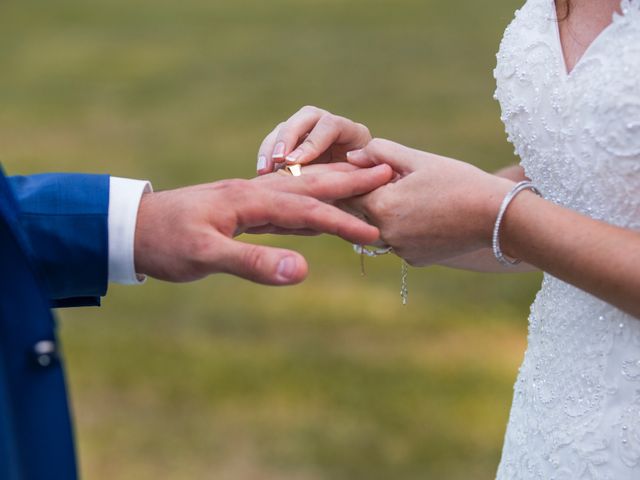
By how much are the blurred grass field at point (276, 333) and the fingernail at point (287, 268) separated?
324 cm

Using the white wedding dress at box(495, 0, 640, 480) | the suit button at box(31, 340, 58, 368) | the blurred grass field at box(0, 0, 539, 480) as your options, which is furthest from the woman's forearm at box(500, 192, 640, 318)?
the blurred grass field at box(0, 0, 539, 480)

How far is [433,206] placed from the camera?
2.35 m

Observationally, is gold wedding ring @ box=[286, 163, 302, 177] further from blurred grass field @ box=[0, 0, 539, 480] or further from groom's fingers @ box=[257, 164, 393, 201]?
blurred grass field @ box=[0, 0, 539, 480]

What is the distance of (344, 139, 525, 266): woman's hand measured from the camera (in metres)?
2.32

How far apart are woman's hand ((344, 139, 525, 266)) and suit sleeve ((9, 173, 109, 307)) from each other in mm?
655

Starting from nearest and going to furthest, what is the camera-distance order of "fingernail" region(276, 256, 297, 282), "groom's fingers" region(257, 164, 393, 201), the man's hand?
1. "fingernail" region(276, 256, 297, 282)
2. the man's hand
3. "groom's fingers" region(257, 164, 393, 201)

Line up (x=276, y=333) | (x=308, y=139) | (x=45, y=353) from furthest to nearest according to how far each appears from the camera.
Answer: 1. (x=276, y=333)
2. (x=308, y=139)
3. (x=45, y=353)

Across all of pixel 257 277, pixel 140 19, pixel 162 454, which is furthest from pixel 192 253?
pixel 140 19

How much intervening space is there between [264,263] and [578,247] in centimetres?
68

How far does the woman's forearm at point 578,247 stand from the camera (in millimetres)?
2170

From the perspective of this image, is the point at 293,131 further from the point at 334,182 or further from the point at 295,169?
the point at 334,182

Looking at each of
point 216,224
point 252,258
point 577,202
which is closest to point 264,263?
point 252,258

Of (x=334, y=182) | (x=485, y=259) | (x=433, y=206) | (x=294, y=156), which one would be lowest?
(x=485, y=259)

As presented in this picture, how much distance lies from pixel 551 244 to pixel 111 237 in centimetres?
92
